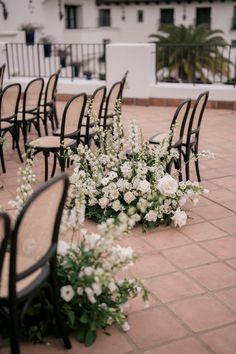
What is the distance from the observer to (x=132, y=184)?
3.73 m

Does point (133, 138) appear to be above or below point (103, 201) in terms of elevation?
above

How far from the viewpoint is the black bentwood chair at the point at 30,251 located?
1.94 meters

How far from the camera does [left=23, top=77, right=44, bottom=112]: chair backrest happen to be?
5.85m

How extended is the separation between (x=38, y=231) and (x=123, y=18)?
30076 mm

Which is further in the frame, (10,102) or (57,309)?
(10,102)

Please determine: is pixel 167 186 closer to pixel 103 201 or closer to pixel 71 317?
pixel 103 201

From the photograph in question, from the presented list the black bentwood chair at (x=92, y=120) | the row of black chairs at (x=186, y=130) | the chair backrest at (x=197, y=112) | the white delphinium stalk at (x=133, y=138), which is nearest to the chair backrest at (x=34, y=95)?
the black bentwood chair at (x=92, y=120)

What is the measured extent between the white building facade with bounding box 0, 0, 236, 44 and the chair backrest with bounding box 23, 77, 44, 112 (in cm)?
1882

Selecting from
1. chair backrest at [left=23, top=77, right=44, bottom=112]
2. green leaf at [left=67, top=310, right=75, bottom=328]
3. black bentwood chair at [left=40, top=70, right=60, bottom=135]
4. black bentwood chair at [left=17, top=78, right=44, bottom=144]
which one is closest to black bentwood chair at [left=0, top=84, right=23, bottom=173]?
black bentwood chair at [left=17, top=78, right=44, bottom=144]

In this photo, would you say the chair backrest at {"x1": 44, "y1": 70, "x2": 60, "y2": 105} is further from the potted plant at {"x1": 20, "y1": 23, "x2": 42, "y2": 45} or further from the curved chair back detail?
the potted plant at {"x1": 20, "y1": 23, "x2": 42, "y2": 45}

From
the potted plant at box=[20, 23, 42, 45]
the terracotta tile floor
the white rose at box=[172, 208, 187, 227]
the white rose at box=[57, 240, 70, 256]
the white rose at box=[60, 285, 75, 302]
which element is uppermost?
the potted plant at box=[20, 23, 42, 45]

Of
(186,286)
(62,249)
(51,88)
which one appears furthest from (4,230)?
(51,88)

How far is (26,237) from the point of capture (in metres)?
2.07

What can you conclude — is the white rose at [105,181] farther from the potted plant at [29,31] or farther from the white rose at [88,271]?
the potted plant at [29,31]
